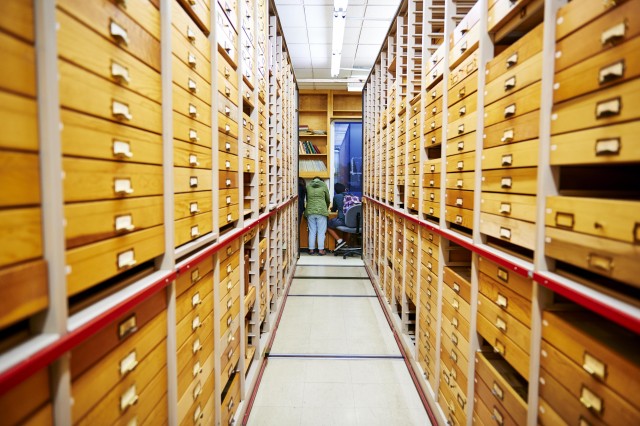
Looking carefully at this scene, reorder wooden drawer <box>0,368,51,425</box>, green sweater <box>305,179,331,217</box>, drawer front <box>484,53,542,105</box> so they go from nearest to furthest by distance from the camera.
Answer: wooden drawer <box>0,368,51,425</box>, drawer front <box>484,53,542,105</box>, green sweater <box>305,179,331,217</box>

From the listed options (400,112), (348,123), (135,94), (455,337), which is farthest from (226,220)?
(348,123)

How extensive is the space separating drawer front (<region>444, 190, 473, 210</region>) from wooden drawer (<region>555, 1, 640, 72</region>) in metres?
0.90

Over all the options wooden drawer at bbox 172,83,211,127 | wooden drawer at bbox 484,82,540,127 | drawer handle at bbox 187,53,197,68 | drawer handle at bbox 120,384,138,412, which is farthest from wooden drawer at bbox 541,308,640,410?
drawer handle at bbox 187,53,197,68

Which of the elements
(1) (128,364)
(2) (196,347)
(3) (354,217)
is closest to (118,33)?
(1) (128,364)

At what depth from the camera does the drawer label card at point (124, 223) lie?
1.08 meters

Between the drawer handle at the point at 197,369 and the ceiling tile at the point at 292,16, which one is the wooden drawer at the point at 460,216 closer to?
the drawer handle at the point at 197,369

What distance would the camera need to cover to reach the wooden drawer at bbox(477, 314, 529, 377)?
1.50 metres

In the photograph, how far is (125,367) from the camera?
3.63ft

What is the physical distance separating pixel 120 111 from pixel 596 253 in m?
1.38

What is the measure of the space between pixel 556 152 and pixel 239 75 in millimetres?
1848

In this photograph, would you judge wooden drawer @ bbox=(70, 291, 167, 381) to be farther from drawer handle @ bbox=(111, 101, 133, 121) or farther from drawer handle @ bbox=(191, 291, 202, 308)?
drawer handle @ bbox=(111, 101, 133, 121)

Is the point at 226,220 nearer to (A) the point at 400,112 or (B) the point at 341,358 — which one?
(B) the point at 341,358

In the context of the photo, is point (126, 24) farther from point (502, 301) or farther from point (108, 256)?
point (502, 301)

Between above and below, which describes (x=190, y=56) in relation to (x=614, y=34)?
above
